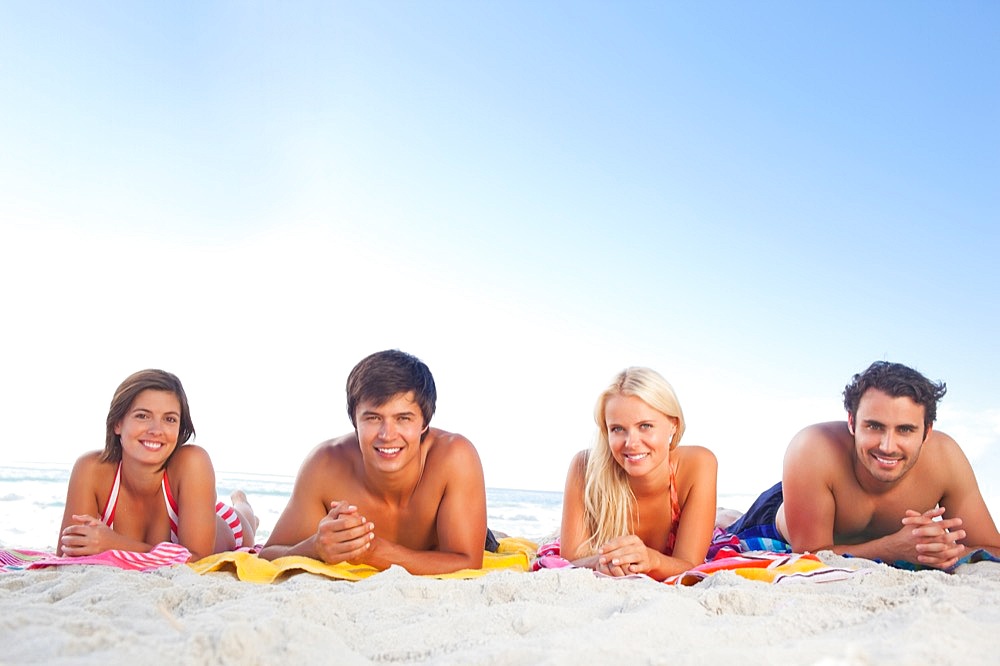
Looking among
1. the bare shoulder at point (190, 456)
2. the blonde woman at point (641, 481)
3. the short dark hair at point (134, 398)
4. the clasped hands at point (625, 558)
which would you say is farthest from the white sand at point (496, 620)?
the short dark hair at point (134, 398)

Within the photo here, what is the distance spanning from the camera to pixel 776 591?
327 cm

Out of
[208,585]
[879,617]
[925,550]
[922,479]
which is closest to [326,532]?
[208,585]

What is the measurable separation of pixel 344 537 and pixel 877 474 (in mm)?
3440

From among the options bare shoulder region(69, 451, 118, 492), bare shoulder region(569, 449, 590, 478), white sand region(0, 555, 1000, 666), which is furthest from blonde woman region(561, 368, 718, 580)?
bare shoulder region(69, 451, 118, 492)

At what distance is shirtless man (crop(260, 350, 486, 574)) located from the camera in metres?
4.36

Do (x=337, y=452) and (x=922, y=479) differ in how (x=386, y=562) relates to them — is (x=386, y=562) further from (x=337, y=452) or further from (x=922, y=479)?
(x=922, y=479)

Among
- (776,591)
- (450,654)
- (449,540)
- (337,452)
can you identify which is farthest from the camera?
(337,452)

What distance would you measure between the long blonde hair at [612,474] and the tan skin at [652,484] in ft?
0.17

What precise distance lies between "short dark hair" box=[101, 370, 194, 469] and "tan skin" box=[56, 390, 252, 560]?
37mm

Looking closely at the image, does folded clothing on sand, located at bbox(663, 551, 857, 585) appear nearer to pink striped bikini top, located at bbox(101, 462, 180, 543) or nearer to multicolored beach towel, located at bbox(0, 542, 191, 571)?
multicolored beach towel, located at bbox(0, 542, 191, 571)

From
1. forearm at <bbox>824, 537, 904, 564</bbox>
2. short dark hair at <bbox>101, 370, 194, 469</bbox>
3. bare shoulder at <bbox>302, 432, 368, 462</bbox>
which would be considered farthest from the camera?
short dark hair at <bbox>101, 370, 194, 469</bbox>

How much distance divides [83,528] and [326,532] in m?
1.50

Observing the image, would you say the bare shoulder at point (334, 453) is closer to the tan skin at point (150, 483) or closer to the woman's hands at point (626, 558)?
the tan skin at point (150, 483)

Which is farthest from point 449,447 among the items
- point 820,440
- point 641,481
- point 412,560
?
point 820,440
